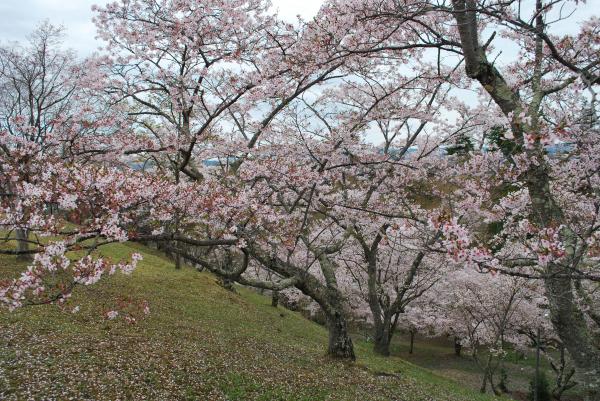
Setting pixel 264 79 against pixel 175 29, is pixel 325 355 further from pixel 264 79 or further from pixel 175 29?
pixel 175 29

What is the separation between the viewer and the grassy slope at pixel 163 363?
27.3 ft

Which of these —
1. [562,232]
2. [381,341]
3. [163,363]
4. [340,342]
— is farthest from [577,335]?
[381,341]

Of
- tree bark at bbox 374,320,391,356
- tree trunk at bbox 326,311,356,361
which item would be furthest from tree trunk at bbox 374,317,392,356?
tree trunk at bbox 326,311,356,361

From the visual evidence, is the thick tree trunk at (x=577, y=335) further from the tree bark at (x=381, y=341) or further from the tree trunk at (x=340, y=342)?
the tree bark at (x=381, y=341)

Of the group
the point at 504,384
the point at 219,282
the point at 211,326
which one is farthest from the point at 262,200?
the point at 504,384

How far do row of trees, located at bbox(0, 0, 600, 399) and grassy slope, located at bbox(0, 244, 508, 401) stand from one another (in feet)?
5.04

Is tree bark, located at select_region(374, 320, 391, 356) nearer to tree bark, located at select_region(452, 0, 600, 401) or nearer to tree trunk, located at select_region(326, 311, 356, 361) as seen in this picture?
tree trunk, located at select_region(326, 311, 356, 361)

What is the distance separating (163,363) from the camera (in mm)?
10211

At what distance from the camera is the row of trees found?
18.7 ft

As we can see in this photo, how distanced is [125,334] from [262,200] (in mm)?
5810

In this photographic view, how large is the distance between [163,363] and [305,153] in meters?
6.89

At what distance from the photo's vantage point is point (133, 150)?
1123 cm

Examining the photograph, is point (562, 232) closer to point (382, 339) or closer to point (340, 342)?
point (340, 342)

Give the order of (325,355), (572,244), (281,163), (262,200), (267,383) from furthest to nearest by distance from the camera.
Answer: (325,355), (281,163), (262,200), (267,383), (572,244)
